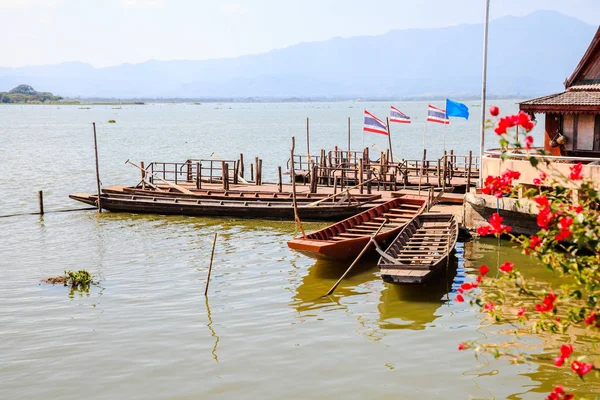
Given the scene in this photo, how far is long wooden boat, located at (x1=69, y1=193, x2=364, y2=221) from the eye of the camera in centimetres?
2727

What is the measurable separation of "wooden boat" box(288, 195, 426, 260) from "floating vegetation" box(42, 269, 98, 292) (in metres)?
5.38

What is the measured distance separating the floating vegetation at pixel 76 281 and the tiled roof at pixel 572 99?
1373cm

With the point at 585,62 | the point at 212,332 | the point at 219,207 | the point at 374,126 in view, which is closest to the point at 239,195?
the point at 219,207

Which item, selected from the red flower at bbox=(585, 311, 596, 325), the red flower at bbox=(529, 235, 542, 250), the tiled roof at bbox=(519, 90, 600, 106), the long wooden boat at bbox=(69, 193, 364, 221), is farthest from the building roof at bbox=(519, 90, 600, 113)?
the red flower at bbox=(585, 311, 596, 325)

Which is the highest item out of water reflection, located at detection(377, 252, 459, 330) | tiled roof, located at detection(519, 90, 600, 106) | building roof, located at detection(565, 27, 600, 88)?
building roof, located at detection(565, 27, 600, 88)

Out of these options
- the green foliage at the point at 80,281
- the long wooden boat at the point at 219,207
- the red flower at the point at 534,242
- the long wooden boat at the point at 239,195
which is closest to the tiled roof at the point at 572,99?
the long wooden boat at the point at 219,207

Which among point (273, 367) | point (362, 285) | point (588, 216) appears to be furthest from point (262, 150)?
point (588, 216)

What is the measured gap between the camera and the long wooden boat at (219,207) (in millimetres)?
27266

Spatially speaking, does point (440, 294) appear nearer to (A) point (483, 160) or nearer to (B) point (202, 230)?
(A) point (483, 160)

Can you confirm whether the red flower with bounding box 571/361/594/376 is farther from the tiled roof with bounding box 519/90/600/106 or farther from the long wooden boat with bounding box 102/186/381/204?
the long wooden boat with bounding box 102/186/381/204

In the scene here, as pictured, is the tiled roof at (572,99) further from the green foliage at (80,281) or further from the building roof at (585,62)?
the green foliage at (80,281)

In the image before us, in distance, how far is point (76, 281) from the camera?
59.2ft

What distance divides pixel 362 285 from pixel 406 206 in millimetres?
7975

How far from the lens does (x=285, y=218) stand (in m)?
27.9
